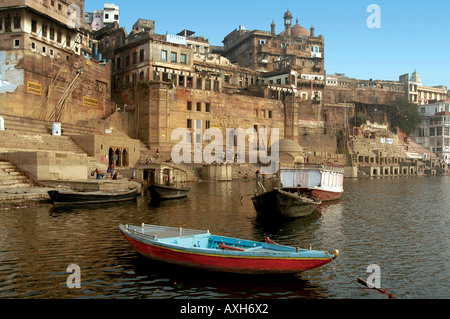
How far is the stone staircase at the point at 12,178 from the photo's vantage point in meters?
25.3

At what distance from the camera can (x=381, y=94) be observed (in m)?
101

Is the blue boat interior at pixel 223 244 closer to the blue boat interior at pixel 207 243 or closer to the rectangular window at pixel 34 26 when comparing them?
the blue boat interior at pixel 207 243

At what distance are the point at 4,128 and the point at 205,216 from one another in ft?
62.9

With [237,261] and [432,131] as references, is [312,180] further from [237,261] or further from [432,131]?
[432,131]

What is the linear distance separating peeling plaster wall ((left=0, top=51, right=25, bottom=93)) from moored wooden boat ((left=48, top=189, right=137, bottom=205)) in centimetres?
1744

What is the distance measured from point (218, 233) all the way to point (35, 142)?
69.7 ft

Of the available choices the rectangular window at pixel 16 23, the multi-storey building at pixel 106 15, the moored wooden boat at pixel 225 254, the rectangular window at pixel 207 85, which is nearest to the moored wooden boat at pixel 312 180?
the moored wooden boat at pixel 225 254

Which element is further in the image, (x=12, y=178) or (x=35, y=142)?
(x=35, y=142)

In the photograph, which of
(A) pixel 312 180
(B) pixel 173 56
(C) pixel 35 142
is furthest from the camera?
(B) pixel 173 56

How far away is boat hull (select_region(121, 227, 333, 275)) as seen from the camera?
10547 millimetres

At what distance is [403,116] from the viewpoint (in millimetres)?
98500

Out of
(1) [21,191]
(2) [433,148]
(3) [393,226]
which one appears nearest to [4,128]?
(1) [21,191]

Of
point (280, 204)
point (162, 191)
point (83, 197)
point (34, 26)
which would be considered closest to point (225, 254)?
point (280, 204)

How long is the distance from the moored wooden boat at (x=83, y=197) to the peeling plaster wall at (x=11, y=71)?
1744 cm
